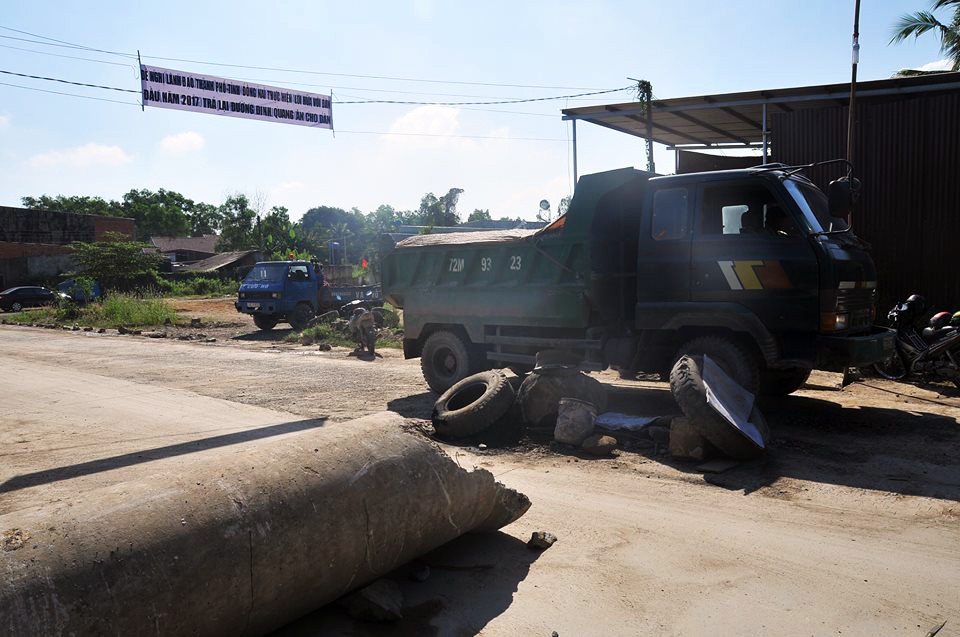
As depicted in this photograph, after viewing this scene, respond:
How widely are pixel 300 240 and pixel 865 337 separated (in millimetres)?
52581

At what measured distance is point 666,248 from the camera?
7.72m

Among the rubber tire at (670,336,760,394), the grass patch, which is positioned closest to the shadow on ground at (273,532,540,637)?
the rubber tire at (670,336,760,394)

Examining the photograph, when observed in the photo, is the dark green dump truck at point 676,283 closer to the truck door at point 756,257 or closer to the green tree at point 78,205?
the truck door at point 756,257

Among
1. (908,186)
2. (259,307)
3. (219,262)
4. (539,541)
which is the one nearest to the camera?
(539,541)

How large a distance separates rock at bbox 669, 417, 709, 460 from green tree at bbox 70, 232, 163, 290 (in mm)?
33966

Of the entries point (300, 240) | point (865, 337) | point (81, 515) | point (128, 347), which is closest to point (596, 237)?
point (865, 337)

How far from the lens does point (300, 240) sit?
5609cm

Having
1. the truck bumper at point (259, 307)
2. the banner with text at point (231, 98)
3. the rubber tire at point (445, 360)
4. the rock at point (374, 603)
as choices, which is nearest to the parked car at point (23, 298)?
the truck bumper at point (259, 307)

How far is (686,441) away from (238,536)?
422cm

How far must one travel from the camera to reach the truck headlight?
266 inches

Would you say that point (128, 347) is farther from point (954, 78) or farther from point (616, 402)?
point (954, 78)

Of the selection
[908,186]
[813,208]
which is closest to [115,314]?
[908,186]

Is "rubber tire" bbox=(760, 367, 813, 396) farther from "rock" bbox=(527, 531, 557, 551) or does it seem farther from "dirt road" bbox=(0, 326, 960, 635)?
"rock" bbox=(527, 531, 557, 551)

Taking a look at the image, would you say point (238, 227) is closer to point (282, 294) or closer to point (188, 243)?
point (188, 243)
